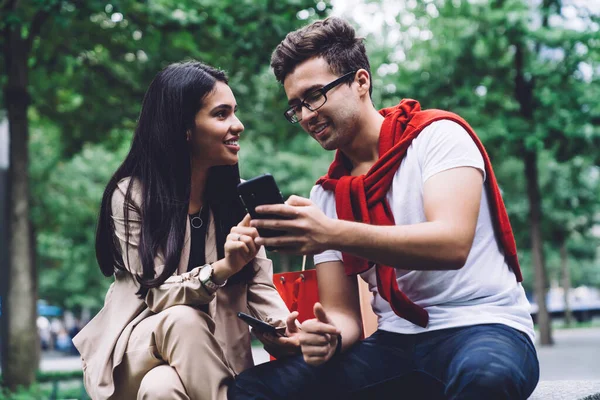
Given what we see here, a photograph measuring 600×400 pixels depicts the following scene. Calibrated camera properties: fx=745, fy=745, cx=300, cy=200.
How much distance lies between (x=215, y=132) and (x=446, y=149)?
120cm

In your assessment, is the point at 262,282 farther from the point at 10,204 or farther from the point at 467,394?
the point at 10,204

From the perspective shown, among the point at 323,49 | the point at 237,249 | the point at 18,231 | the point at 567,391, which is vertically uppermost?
the point at 323,49

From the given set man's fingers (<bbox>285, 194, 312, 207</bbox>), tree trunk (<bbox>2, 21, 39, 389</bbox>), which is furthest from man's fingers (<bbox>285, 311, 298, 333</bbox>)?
Answer: tree trunk (<bbox>2, 21, 39, 389</bbox>)

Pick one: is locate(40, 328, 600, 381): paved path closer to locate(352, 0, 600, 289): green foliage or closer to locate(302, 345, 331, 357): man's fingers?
locate(352, 0, 600, 289): green foliage

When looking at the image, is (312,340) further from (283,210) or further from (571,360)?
(571,360)

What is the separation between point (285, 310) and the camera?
3.38 meters

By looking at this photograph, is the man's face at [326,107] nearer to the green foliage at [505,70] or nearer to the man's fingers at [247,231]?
the man's fingers at [247,231]

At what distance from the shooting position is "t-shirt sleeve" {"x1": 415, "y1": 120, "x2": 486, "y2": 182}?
259 cm

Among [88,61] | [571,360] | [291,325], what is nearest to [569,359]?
[571,360]

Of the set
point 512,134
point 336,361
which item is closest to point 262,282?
point 336,361

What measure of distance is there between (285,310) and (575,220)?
20.0m

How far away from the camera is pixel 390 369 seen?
2.79 m

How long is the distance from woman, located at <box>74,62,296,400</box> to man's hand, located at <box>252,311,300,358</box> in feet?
0.04

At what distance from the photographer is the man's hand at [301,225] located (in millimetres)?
2236
